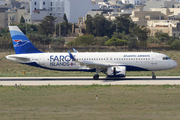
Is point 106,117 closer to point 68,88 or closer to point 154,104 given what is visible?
point 154,104

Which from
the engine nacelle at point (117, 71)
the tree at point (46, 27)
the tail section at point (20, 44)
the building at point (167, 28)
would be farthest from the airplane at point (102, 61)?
the building at point (167, 28)

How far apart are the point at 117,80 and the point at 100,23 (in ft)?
353

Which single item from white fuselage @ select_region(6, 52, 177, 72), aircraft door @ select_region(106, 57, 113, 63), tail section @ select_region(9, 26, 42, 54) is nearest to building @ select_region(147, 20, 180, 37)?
white fuselage @ select_region(6, 52, 177, 72)

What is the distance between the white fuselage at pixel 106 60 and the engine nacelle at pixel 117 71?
1211mm

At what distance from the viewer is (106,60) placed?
43219 millimetres

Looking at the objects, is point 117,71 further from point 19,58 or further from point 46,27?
point 46,27

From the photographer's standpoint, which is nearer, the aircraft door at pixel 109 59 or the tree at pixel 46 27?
the aircraft door at pixel 109 59

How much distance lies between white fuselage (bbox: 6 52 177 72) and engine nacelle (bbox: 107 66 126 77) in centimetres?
121

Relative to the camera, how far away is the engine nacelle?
41.2 meters

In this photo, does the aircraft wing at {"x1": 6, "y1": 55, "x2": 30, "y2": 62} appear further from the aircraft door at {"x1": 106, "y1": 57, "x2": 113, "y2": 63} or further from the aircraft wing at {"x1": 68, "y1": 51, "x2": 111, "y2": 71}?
the aircraft door at {"x1": 106, "y1": 57, "x2": 113, "y2": 63}

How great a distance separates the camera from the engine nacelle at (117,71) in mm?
41219

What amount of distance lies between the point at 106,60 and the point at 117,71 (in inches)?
108

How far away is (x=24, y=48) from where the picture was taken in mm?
44875

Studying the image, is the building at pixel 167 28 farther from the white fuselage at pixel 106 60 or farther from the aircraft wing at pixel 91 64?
the aircraft wing at pixel 91 64
